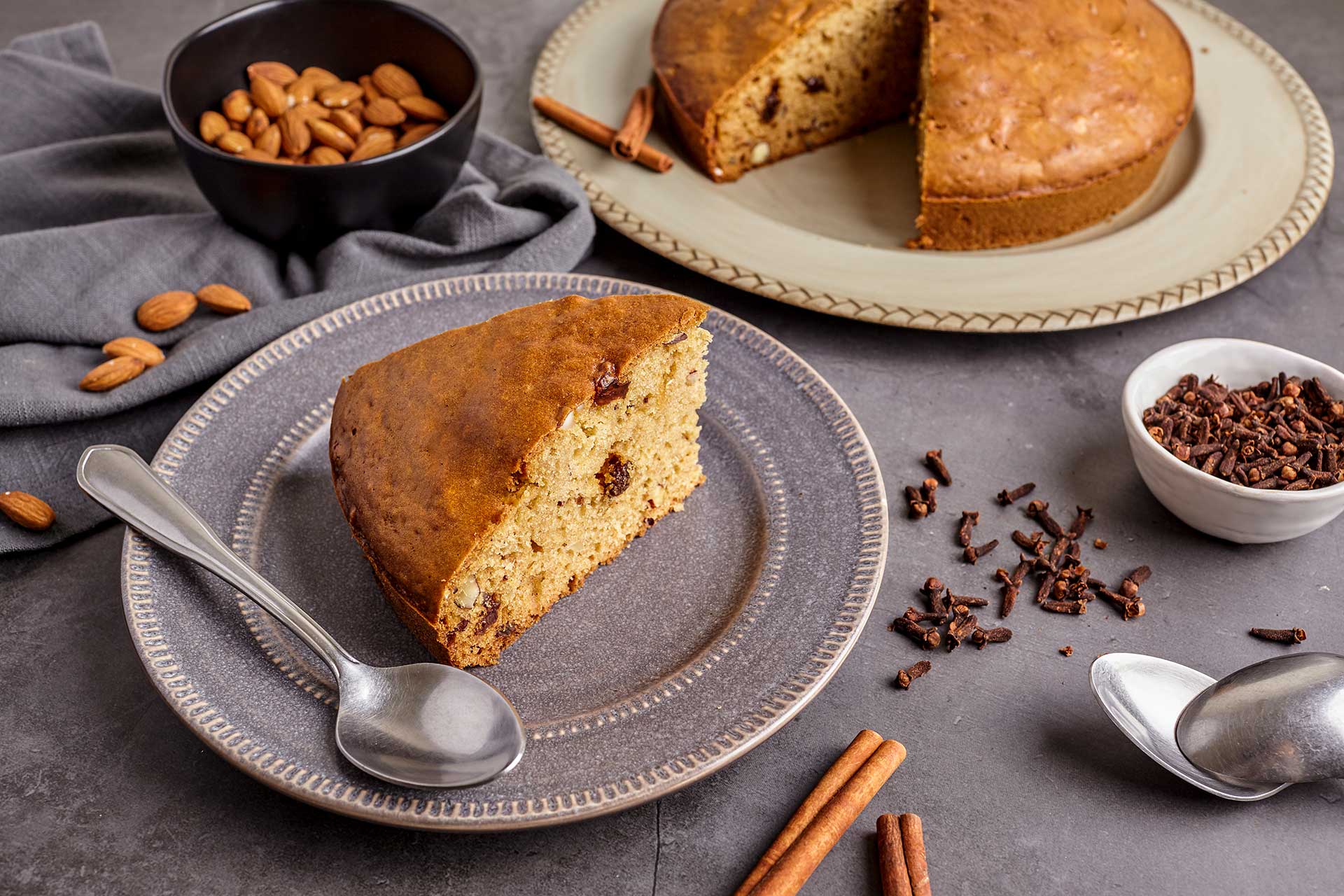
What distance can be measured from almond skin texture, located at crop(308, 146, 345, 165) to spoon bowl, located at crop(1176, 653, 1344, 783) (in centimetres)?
276

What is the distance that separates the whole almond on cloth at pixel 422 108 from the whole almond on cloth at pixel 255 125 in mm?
417

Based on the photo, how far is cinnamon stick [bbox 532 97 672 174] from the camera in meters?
3.87

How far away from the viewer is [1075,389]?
3307 millimetres

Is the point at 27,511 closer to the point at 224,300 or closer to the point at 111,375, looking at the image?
the point at 111,375

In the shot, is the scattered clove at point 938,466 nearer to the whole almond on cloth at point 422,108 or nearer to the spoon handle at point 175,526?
the spoon handle at point 175,526

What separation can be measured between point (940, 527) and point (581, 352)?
107 centimetres

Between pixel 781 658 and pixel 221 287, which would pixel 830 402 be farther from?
pixel 221 287

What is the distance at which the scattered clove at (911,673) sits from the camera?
2.50 metres

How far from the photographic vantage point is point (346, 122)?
346 centimetres

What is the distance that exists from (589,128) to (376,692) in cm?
236

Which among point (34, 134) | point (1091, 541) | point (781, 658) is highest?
point (34, 134)

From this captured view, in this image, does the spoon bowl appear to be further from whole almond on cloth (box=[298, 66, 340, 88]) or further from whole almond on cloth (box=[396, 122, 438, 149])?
whole almond on cloth (box=[298, 66, 340, 88])

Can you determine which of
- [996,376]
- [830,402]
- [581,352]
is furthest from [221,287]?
[996,376]

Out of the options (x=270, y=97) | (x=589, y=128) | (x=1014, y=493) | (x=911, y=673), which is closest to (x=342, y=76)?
(x=270, y=97)
